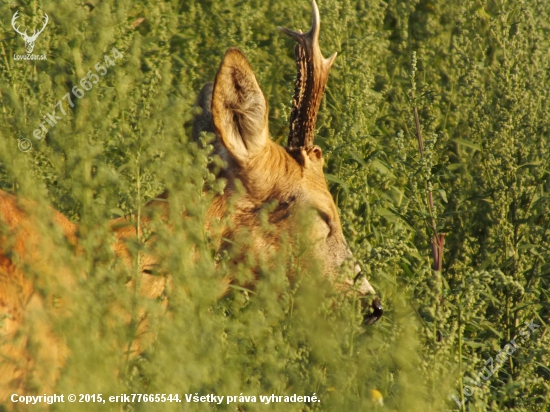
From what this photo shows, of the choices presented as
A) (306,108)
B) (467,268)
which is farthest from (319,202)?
(467,268)

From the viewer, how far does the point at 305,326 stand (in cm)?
297

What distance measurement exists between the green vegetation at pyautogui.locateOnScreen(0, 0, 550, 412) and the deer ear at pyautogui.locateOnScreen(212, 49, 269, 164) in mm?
238

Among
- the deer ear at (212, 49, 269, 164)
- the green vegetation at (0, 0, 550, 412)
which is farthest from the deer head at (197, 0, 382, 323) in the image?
the green vegetation at (0, 0, 550, 412)

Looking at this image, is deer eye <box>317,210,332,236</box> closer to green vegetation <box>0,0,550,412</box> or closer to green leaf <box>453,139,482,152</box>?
green vegetation <box>0,0,550,412</box>

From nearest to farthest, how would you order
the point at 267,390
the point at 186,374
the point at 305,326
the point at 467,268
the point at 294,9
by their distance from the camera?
the point at 186,374, the point at 305,326, the point at 267,390, the point at 467,268, the point at 294,9

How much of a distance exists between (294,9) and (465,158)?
72.2 inches

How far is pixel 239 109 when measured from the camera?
4.65 meters

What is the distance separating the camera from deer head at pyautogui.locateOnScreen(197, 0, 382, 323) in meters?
4.58

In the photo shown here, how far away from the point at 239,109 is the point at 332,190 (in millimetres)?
1380

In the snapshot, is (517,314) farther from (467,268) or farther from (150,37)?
(150,37)

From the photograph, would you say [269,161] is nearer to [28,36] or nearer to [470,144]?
[470,144]

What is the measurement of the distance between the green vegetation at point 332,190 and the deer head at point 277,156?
0.55 feet

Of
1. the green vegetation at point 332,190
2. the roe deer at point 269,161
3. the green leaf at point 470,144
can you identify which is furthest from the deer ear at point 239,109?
the green leaf at point 470,144

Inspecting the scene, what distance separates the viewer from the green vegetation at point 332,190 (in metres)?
2.84
